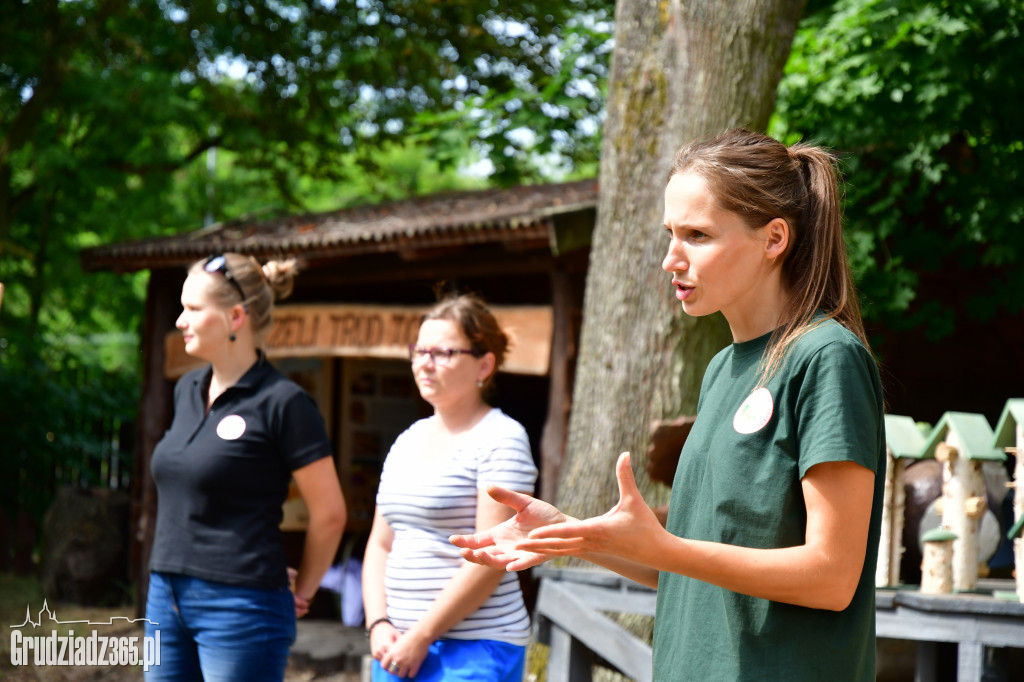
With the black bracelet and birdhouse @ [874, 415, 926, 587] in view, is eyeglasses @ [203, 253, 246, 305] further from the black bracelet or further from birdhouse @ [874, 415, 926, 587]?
birdhouse @ [874, 415, 926, 587]

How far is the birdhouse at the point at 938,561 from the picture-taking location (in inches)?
118

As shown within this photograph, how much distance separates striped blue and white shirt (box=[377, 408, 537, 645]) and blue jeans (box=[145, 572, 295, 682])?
0.34 metres

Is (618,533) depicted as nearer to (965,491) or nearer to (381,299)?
(965,491)

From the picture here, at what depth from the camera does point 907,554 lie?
3502 mm

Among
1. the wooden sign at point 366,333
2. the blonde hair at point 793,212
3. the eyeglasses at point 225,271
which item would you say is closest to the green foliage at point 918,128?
the wooden sign at point 366,333

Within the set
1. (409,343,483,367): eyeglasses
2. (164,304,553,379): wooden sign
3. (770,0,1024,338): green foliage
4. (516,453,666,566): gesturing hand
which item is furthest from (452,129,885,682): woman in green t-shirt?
(164,304,553,379): wooden sign

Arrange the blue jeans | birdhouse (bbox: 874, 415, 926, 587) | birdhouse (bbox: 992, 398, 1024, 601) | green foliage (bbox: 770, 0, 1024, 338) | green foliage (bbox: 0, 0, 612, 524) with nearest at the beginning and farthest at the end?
1. the blue jeans
2. birdhouse (bbox: 992, 398, 1024, 601)
3. birdhouse (bbox: 874, 415, 926, 587)
4. green foliage (bbox: 770, 0, 1024, 338)
5. green foliage (bbox: 0, 0, 612, 524)

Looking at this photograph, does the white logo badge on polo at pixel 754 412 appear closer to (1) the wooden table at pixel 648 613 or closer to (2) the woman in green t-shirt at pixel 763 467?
(2) the woman in green t-shirt at pixel 763 467

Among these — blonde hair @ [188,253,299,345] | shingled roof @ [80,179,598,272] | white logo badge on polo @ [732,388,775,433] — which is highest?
shingled roof @ [80,179,598,272]

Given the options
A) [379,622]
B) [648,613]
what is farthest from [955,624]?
[379,622]

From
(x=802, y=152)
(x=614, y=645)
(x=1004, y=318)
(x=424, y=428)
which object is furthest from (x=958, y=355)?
(x=802, y=152)

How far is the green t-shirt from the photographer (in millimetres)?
1389

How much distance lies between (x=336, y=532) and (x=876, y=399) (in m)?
1.89

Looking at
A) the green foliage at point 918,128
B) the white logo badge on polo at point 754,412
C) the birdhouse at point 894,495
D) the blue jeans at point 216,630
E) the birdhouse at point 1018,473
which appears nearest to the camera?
the white logo badge on polo at point 754,412
